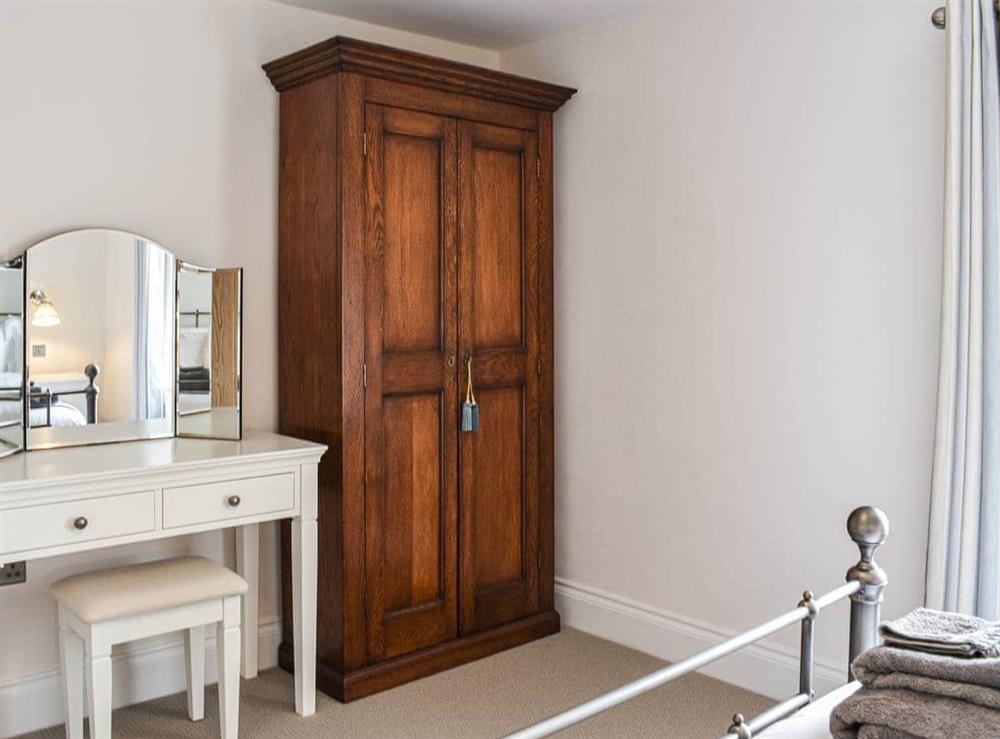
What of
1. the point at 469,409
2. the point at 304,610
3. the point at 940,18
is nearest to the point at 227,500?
the point at 304,610

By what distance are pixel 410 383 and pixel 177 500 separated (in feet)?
3.08

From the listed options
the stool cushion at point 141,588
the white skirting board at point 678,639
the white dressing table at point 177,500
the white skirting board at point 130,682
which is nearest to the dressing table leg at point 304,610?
the white dressing table at point 177,500

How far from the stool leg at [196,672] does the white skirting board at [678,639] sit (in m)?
1.48

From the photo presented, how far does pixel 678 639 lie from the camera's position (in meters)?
3.62

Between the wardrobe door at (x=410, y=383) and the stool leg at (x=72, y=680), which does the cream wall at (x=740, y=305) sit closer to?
the wardrobe door at (x=410, y=383)

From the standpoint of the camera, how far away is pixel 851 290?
10.1 feet

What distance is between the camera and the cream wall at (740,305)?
2.97 meters

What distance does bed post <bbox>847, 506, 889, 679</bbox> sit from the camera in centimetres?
200

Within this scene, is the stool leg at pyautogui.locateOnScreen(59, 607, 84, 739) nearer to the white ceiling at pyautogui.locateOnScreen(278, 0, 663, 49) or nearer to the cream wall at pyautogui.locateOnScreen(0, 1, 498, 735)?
the cream wall at pyautogui.locateOnScreen(0, 1, 498, 735)

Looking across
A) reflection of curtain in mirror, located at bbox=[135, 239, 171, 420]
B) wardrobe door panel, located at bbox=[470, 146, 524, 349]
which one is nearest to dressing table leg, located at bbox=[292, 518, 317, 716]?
reflection of curtain in mirror, located at bbox=[135, 239, 171, 420]

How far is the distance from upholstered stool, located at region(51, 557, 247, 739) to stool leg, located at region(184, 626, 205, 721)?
0.54ft

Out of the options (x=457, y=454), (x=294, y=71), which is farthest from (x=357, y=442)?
(x=294, y=71)

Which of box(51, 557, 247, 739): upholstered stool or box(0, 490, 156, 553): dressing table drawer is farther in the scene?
box(51, 557, 247, 739): upholstered stool

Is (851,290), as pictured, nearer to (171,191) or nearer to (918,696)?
(918,696)
